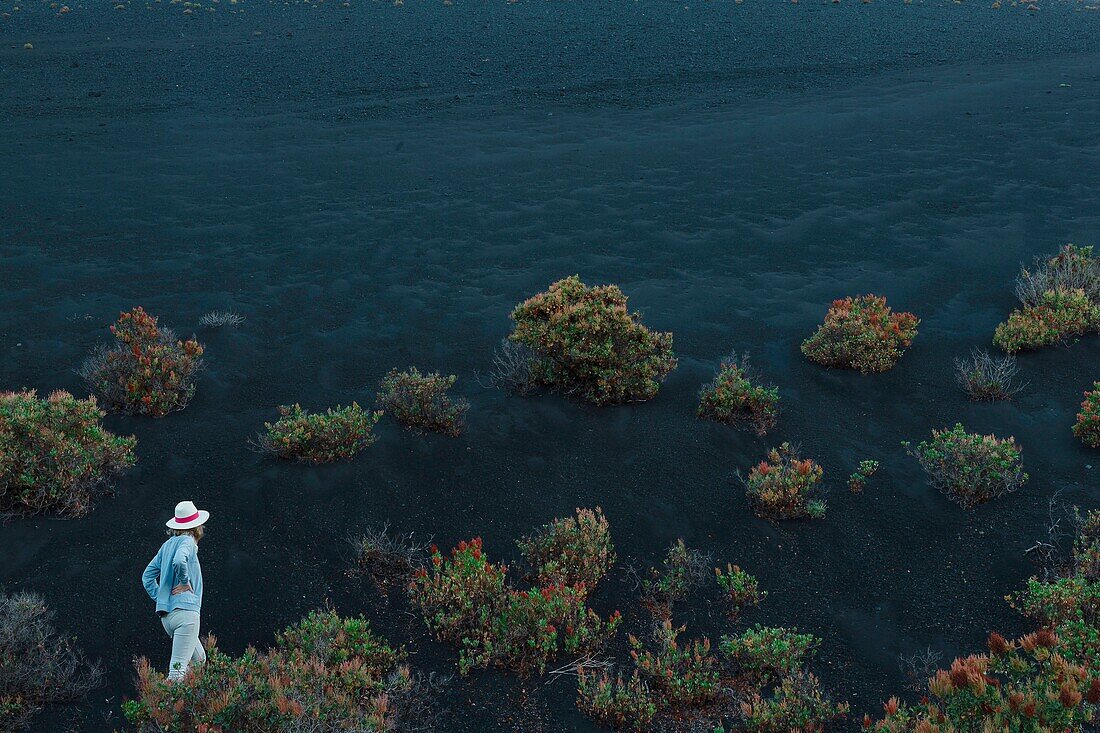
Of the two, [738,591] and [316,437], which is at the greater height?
[316,437]

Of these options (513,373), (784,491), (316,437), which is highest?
(316,437)

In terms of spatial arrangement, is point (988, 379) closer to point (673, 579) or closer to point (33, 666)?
point (673, 579)

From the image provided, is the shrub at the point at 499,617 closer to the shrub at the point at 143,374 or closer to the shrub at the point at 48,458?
the shrub at the point at 48,458

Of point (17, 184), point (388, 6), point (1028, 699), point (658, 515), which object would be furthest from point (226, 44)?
point (1028, 699)

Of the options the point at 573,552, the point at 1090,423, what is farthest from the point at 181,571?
the point at 1090,423

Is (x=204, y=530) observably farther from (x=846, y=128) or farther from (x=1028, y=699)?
(x=846, y=128)

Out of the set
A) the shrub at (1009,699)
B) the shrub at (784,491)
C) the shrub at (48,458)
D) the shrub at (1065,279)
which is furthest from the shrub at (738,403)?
the shrub at (48,458)
